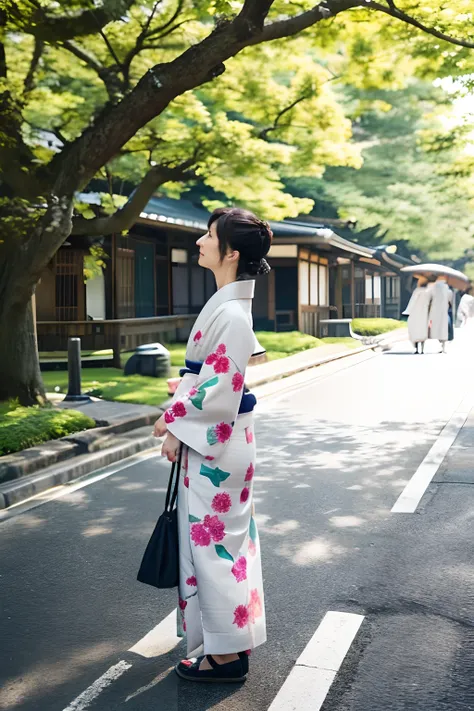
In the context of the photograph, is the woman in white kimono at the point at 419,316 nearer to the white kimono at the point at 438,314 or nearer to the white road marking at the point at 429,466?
the white kimono at the point at 438,314

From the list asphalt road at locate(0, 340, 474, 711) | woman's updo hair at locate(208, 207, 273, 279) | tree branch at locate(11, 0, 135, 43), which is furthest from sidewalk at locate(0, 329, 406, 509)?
tree branch at locate(11, 0, 135, 43)

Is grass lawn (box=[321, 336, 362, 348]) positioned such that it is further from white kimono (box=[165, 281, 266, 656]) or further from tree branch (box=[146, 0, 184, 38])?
white kimono (box=[165, 281, 266, 656])

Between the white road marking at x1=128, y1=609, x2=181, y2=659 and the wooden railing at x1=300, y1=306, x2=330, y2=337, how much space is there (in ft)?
86.9

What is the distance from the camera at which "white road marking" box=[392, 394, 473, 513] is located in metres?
6.68

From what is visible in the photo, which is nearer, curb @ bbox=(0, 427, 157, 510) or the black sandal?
the black sandal

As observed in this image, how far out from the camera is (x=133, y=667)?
149 inches

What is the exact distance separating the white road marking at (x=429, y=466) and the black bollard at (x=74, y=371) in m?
5.18

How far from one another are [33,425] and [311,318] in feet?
78.4

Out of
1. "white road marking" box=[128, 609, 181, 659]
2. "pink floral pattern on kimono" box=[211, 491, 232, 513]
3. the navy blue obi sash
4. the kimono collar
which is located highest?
the kimono collar

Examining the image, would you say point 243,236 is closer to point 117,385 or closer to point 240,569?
point 240,569

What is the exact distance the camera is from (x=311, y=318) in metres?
32.6

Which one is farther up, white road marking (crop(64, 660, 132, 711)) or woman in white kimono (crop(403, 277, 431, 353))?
woman in white kimono (crop(403, 277, 431, 353))

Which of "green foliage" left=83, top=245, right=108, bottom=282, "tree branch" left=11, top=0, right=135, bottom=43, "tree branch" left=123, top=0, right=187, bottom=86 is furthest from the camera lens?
"green foliage" left=83, top=245, right=108, bottom=282

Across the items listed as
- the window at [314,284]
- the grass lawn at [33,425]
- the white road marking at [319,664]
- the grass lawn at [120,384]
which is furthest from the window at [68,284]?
the white road marking at [319,664]
